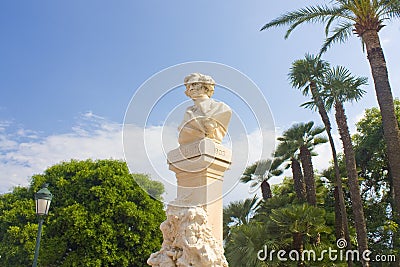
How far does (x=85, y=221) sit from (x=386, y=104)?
632 inches

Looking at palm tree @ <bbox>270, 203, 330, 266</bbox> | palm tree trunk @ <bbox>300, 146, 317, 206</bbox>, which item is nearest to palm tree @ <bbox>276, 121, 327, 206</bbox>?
palm tree trunk @ <bbox>300, 146, 317, 206</bbox>

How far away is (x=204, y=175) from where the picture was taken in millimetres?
5672

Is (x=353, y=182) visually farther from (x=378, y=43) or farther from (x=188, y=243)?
(x=188, y=243)

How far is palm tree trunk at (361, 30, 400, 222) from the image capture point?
11.8 meters

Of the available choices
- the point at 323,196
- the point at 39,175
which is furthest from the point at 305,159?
the point at 39,175

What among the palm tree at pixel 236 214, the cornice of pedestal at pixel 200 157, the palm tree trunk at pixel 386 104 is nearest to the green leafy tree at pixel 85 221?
the palm tree at pixel 236 214

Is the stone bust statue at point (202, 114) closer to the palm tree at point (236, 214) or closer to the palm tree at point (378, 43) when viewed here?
the palm tree at point (378, 43)

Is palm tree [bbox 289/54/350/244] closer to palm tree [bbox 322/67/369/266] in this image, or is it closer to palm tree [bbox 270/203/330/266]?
palm tree [bbox 322/67/369/266]

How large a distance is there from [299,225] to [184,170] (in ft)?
33.2

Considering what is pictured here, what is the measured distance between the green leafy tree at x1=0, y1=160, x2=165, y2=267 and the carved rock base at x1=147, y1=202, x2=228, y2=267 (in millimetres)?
16567

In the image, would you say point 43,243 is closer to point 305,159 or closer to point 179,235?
point 305,159

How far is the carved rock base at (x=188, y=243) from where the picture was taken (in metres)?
5.00

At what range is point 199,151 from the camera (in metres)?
5.67

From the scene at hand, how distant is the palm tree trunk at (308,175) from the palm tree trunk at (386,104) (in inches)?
270
